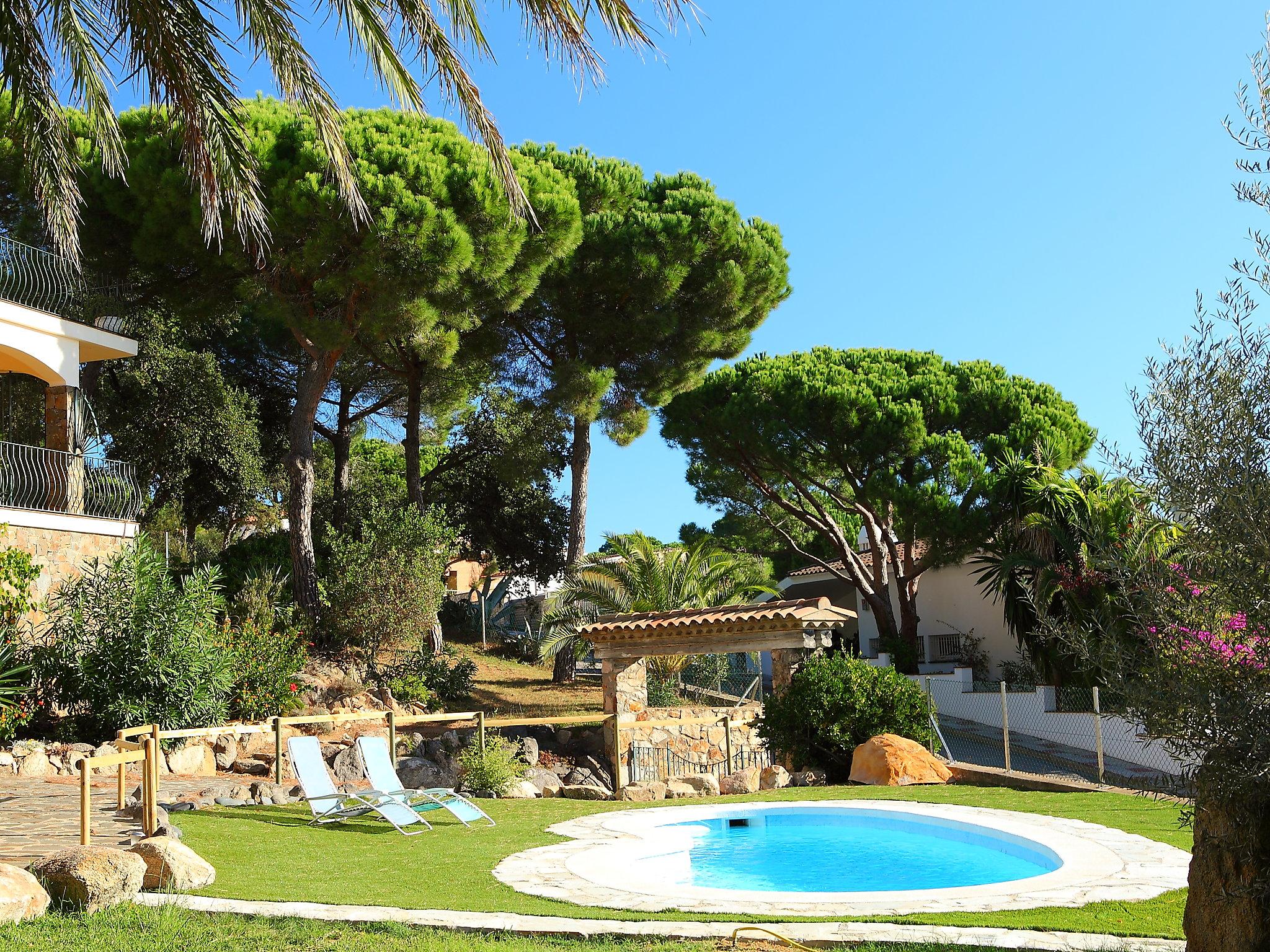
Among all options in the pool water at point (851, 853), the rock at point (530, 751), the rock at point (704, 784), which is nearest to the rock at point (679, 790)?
the rock at point (704, 784)

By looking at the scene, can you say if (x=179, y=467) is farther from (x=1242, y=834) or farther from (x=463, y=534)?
(x=1242, y=834)

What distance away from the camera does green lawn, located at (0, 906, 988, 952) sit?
505cm

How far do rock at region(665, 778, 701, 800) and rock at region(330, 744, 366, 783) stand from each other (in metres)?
4.09

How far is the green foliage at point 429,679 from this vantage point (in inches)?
746

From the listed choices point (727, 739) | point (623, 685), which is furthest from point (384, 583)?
point (727, 739)

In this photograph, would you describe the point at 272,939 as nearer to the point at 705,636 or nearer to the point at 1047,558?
the point at 705,636

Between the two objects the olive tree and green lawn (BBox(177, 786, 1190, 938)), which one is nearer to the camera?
green lawn (BBox(177, 786, 1190, 938))

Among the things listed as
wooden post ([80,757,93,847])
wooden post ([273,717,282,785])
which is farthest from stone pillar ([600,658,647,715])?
wooden post ([80,757,93,847])

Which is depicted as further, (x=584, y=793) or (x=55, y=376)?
(x=55, y=376)

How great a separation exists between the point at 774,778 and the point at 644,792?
1.77 metres

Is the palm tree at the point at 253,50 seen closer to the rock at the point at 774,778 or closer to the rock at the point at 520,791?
the rock at the point at 520,791

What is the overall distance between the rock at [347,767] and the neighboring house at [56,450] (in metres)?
5.43

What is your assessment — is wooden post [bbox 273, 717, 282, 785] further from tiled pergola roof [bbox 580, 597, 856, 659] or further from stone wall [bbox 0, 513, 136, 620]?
tiled pergola roof [bbox 580, 597, 856, 659]

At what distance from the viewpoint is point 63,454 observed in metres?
16.7
